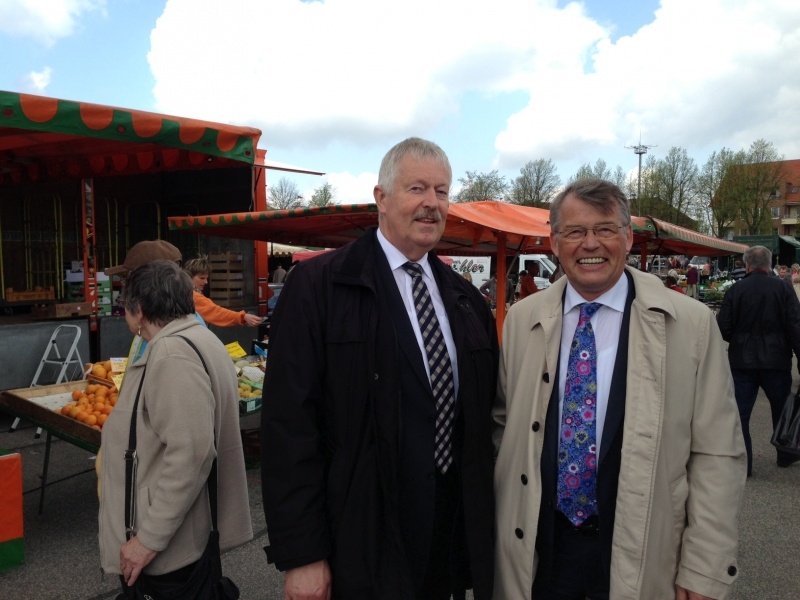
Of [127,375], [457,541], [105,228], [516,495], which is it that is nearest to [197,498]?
[127,375]

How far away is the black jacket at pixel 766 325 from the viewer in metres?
4.94

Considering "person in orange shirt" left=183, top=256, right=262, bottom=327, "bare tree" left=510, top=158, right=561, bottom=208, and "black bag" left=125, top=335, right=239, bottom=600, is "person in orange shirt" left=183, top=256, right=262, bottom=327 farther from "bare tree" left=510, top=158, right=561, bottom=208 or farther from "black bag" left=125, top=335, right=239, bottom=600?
"bare tree" left=510, top=158, right=561, bottom=208

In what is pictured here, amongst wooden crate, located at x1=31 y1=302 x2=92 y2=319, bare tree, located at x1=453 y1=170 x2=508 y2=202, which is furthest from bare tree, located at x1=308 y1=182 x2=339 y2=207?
wooden crate, located at x1=31 y1=302 x2=92 y2=319

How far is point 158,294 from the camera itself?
7.57 feet

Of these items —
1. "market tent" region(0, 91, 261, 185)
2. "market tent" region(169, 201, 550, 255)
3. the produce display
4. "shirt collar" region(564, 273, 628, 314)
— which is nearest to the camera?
"shirt collar" region(564, 273, 628, 314)

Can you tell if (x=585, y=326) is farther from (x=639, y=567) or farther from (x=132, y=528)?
(x=132, y=528)

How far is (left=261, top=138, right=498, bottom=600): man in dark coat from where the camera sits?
5.40 feet

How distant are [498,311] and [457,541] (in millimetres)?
5964

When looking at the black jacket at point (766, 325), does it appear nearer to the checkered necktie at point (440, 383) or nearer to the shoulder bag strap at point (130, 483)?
the checkered necktie at point (440, 383)

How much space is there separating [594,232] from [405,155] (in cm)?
63

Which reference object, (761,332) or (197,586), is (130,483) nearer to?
(197,586)

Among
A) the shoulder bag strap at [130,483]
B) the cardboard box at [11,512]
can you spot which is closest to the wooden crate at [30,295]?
the cardboard box at [11,512]

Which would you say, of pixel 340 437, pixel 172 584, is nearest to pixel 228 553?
pixel 172 584

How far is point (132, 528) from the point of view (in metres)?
2.09
